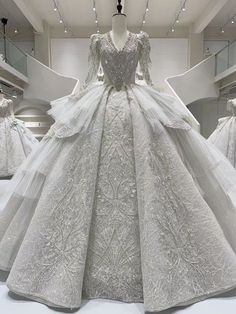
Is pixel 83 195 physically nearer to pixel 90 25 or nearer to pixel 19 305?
pixel 19 305

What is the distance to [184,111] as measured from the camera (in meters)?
1.53

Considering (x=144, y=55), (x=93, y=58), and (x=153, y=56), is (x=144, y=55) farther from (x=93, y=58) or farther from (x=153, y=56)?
(x=153, y=56)

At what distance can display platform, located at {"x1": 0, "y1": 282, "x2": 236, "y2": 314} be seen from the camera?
45.8 inches

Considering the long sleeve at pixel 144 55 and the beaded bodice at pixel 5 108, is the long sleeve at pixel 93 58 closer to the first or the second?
the long sleeve at pixel 144 55

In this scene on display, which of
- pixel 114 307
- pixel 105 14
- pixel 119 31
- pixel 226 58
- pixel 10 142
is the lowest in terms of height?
pixel 114 307

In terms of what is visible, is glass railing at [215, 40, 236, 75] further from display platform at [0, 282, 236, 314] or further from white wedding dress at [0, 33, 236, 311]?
display platform at [0, 282, 236, 314]

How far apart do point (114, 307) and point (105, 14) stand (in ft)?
28.6

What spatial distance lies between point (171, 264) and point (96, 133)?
625 mm

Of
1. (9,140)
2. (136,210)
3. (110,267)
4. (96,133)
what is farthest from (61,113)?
(9,140)

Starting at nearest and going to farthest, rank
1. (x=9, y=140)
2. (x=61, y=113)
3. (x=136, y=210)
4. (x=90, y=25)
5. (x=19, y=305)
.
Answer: (x=19, y=305), (x=136, y=210), (x=61, y=113), (x=9, y=140), (x=90, y=25)

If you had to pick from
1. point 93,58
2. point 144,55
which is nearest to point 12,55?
point 93,58

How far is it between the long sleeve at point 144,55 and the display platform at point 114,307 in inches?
42.5
